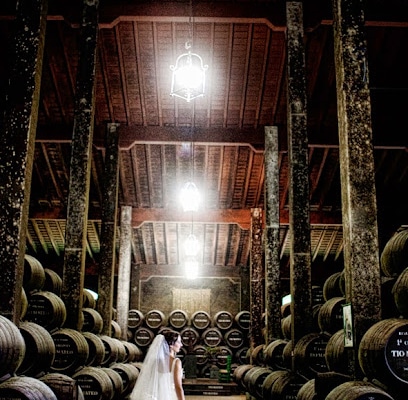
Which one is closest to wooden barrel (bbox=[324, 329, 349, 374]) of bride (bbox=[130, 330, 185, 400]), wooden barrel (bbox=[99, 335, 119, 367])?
bride (bbox=[130, 330, 185, 400])

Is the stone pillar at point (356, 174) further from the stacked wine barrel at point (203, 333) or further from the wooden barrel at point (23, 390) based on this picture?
the stacked wine barrel at point (203, 333)

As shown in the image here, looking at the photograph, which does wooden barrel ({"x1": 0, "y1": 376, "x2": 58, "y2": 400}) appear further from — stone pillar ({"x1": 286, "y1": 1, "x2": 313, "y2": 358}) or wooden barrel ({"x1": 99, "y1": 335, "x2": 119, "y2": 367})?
wooden barrel ({"x1": 99, "y1": 335, "x2": 119, "y2": 367})

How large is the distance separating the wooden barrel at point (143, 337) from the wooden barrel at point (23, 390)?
11777 mm

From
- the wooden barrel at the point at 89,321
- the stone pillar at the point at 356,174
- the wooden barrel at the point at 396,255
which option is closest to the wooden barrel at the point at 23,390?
the stone pillar at the point at 356,174

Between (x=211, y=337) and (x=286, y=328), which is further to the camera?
(x=211, y=337)

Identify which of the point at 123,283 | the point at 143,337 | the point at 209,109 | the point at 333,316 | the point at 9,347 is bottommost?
the point at 9,347

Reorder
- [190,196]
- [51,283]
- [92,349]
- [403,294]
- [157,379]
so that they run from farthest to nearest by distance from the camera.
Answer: [190,196], [51,283], [92,349], [157,379], [403,294]

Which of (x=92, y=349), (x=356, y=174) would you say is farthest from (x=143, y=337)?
(x=356, y=174)

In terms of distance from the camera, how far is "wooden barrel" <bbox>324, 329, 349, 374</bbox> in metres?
5.43

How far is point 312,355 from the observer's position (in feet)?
21.2

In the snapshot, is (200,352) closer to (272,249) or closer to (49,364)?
(272,249)

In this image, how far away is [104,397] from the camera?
7188 mm

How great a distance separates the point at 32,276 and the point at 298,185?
12.0 feet

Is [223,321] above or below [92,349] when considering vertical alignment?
above
